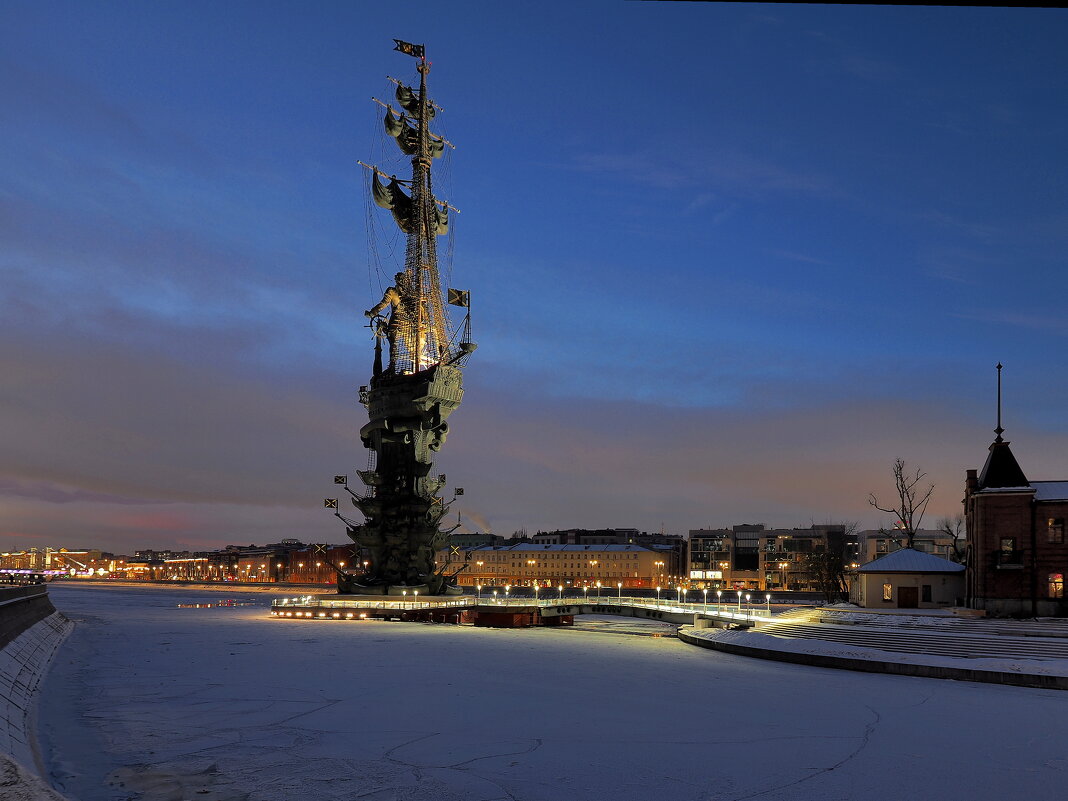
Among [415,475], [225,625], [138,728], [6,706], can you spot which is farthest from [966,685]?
[415,475]

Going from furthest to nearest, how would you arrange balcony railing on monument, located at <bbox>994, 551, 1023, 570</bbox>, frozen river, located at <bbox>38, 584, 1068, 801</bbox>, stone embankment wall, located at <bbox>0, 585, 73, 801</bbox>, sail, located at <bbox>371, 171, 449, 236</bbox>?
sail, located at <bbox>371, 171, 449, 236</bbox> → balcony railing on monument, located at <bbox>994, 551, 1023, 570</bbox> → frozen river, located at <bbox>38, 584, 1068, 801</bbox> → stone embankment wall, located at <bbox>0, 585, 73, 801</bbox>

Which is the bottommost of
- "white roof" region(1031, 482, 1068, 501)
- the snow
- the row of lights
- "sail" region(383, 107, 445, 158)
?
the row of lights

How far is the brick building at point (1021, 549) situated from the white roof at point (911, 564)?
18.7 feet

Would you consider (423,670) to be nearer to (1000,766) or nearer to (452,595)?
(1000,766)

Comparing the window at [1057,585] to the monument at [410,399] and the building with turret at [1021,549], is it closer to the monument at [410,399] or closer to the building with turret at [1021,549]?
the building with turret at [1021,549]

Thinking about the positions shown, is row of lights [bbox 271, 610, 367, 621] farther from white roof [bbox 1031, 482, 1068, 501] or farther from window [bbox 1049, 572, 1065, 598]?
white roof [bbox 1031, 482, 1068, 501]

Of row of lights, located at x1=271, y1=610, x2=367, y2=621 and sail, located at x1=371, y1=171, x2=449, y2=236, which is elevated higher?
sail, located at x1=371, y1=171, x2=449, y2=236

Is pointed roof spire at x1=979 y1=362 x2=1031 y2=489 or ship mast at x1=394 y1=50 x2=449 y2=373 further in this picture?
ship mast at x1=394 y1=50 x2=449 y2=373

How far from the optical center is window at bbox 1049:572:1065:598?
50625mm

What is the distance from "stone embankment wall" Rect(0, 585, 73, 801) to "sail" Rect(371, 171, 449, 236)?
6365cm

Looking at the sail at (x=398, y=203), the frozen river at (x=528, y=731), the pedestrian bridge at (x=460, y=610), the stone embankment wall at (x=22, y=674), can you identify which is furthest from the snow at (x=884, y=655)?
the sail at (x=398, y=203)

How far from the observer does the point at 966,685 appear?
116ft

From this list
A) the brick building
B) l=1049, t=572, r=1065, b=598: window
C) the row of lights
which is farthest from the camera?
the row of lights

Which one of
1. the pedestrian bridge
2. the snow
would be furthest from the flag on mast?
the snow
